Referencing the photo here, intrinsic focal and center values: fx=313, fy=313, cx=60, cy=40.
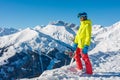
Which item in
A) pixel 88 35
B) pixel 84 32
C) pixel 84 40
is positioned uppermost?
pixel 84 32

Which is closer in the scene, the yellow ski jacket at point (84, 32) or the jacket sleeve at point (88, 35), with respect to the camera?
the jacket sleeve at point (88, 35)

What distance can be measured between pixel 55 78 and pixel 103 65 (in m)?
6.65

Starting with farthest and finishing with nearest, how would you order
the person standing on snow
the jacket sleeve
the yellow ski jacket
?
the yellow ski jacket → the person standing on snow → the jacket sleeve

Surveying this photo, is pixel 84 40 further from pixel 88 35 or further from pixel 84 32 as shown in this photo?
pixel 88 35

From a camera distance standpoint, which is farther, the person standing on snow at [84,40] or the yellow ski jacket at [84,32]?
the yellow ski jacket at [84,32]

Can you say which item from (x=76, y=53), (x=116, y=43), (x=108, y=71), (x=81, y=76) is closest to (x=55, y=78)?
(x=81, y=76)

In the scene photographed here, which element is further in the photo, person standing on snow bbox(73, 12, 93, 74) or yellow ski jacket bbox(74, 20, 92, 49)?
yellow ski jacket bbox(74, 20, 92, 49)

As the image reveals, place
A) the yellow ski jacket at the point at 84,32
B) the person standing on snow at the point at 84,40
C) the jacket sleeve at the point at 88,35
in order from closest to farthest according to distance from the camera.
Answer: the jacket sleeve at the point at 88,35
the person standing on snow at the point at 84,40
the yellow ski jacket at the point at 84,32

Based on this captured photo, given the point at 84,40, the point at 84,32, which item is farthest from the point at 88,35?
the point at 84,40

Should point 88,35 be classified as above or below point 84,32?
below

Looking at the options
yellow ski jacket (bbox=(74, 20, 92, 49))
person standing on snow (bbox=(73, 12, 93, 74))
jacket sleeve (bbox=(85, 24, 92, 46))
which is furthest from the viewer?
yellow ski jacket (bbox=(74, 20, 92, 49))

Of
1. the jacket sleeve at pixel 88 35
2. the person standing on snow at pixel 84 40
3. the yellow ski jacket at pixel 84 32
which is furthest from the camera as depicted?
the yellow ski jacket at pixel 84 32

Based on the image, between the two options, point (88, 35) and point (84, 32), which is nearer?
point (88, 35)

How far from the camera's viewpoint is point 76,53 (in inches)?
676
